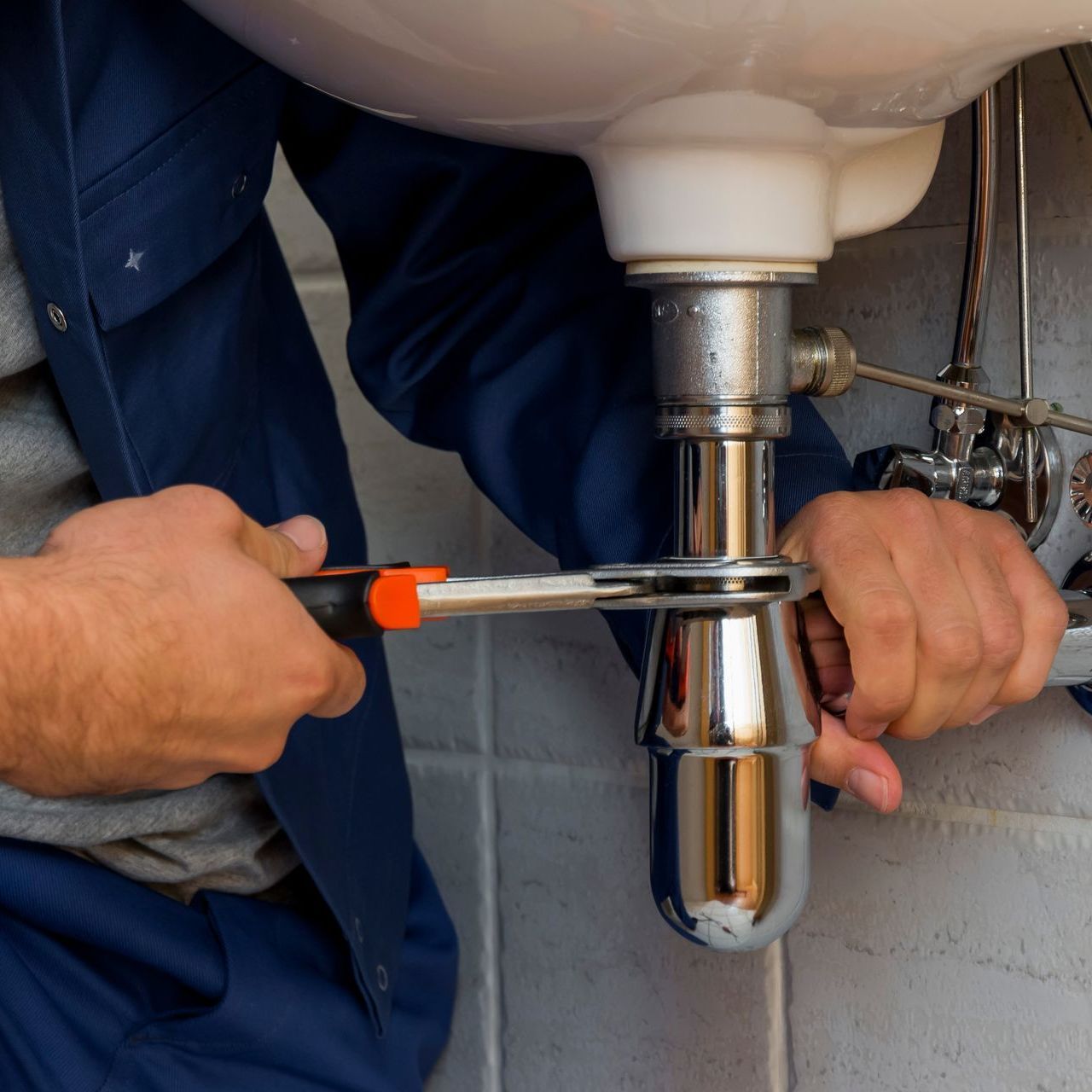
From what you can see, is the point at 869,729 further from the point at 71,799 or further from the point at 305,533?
the point at 71,799

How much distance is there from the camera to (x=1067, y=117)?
55cm

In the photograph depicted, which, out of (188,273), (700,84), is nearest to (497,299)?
(188,273)

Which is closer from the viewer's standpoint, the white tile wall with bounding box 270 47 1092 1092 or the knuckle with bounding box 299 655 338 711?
the knuckle with bounding box 299 655 338 711

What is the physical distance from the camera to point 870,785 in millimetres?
473

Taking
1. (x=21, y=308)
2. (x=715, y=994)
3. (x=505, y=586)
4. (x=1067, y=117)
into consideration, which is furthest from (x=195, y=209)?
(x=715, y=994)

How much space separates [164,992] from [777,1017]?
319 mm

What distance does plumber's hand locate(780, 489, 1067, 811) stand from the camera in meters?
0.43

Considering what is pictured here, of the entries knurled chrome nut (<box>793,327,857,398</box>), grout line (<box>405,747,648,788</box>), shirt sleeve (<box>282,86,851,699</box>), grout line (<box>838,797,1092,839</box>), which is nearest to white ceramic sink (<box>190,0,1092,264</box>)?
knurled chrome nut (<box>793,327,857,398</box>)

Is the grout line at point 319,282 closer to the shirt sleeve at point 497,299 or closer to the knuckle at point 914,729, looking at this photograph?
the shirt sleeve at point 497,299

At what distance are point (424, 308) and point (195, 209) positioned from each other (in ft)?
0.41

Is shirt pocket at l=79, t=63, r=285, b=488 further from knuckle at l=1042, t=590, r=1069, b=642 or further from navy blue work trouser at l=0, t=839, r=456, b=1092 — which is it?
knuckle at l=1042, t=590, r=1069, b=642

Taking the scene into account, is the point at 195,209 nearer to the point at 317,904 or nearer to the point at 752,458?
the point at 752,458

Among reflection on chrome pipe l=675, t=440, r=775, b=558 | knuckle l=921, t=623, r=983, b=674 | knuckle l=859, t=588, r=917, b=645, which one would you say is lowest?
knuckle l=921, t=623, r=983, b=674

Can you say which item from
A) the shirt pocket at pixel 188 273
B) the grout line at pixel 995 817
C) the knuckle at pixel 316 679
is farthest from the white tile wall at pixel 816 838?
the knuckle at pixel 316 679
